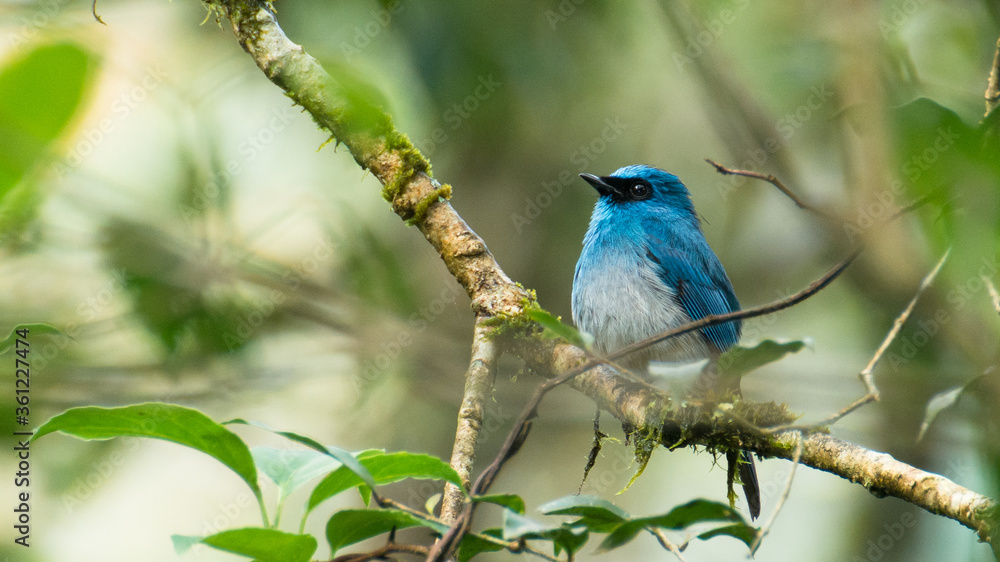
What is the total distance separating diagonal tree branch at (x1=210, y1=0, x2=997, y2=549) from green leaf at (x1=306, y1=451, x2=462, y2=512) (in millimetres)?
986

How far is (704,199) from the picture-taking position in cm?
699

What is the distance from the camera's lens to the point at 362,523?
144 cm

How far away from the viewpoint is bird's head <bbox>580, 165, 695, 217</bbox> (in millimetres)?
4539

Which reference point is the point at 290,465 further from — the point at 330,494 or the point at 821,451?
the point at 821,451

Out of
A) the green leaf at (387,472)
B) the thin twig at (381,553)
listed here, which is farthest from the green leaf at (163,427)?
the thin twig at (381,553)

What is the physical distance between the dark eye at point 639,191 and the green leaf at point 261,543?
366 centimetres

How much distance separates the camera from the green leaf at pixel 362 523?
1409 millimetres

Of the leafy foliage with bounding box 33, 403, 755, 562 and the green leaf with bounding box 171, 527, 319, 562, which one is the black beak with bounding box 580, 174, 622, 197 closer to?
the leafy foliage with bounding box 33, 403, 755, 562

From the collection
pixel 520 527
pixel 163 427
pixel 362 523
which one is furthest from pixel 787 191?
pixel 163 427

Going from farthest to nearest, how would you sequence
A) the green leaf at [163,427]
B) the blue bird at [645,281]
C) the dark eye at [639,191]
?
the dark eye at [639,191], the blue bird at [645,281], the green leaf at [163,427]

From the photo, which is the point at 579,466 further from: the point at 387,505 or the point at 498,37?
the point at 387,505

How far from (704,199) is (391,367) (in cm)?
369

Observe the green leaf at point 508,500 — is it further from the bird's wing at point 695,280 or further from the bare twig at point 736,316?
the bird's wing at point 695,280

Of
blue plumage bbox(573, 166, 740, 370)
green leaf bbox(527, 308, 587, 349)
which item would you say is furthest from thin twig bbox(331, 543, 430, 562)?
blue plumage bbox(573, 166, 740, 370)
